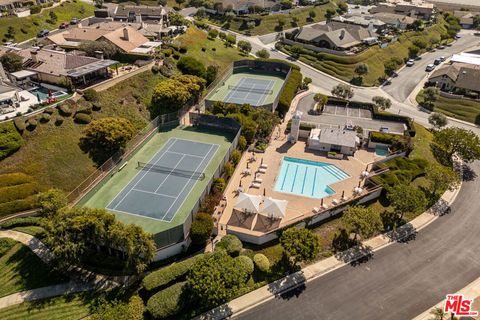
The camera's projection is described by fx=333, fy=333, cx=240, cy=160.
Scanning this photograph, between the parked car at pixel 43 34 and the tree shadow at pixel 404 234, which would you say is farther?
the parked car at pixel 43 34

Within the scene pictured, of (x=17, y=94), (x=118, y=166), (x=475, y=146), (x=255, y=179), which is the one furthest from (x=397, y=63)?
(x=17, y=94)

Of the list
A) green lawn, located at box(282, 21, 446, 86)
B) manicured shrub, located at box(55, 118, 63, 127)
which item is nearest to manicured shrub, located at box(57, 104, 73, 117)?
manicured shrub, located at box(55, 118, 63, 127)

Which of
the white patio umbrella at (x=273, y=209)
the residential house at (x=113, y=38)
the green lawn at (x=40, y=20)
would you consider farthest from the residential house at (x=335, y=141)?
the green lawn at (x=40, y=20)

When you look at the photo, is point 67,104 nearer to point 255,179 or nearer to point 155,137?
point 155,137

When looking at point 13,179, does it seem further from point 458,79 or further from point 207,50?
point 458,79

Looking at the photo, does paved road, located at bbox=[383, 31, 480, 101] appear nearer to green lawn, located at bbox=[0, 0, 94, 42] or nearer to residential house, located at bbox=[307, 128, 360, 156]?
residential house, located at bbox=[307, 128, 360, 156]

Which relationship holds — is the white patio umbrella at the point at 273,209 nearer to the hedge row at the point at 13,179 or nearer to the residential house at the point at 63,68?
the hedge row at the point at 13,179
